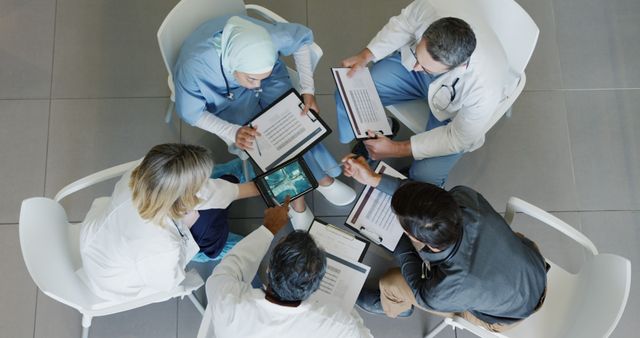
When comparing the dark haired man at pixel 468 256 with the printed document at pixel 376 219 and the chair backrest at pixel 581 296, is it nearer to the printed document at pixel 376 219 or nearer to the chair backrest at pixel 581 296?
the chair backrest at pixel 581 296

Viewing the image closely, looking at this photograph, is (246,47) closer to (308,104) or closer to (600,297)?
(308,104)

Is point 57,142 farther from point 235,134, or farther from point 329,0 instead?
point 329,0

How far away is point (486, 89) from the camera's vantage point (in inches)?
80.2

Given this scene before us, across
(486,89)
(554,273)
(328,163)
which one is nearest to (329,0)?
(328,163)

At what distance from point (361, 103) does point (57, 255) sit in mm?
1404

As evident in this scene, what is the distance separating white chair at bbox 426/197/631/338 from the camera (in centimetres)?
172

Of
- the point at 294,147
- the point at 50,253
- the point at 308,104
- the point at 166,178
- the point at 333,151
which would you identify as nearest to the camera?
the point at 166,178

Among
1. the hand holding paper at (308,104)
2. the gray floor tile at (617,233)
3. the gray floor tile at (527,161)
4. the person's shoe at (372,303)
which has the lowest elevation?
the person's shoe at (372,303)

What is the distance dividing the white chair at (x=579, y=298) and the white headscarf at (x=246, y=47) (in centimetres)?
118

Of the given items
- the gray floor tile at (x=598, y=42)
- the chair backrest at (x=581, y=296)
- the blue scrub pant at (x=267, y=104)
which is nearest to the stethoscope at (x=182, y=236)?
the blue scrub pant at (x=267, y=104)

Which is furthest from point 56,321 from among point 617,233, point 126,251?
point 617,233

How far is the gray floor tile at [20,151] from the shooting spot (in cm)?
264

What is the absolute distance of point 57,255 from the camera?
1762 mm

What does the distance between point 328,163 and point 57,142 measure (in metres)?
1.56
